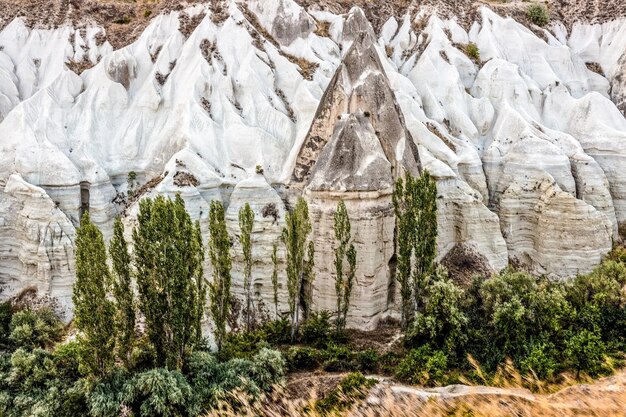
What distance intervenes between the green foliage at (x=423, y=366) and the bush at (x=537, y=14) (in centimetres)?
3396

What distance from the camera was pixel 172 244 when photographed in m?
15.0

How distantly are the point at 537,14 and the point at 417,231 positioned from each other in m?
30.5

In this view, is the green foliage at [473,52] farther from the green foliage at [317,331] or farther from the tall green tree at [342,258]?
the green foliage at [317,331]

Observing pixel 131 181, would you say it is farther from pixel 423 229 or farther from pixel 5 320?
pixel 423 229

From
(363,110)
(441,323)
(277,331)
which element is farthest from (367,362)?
(363,110)

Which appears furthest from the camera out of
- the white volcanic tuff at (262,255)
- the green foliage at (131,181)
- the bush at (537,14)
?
the bush at (537,14)

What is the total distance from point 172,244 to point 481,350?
12733 millimetres

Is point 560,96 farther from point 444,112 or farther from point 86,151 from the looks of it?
point 86,151

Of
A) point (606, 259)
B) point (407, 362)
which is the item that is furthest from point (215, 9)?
point (606, 259)

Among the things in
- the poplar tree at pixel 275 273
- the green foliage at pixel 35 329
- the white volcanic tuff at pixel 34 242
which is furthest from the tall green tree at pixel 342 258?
the white volcanic tuff at pixel 34 242

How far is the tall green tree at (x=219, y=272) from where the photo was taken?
18297 millimetres

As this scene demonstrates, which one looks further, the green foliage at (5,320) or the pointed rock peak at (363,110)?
the pointed rock peak at (363,110)

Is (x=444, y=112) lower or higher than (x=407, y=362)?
higher

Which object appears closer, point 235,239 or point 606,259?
point 235,239
